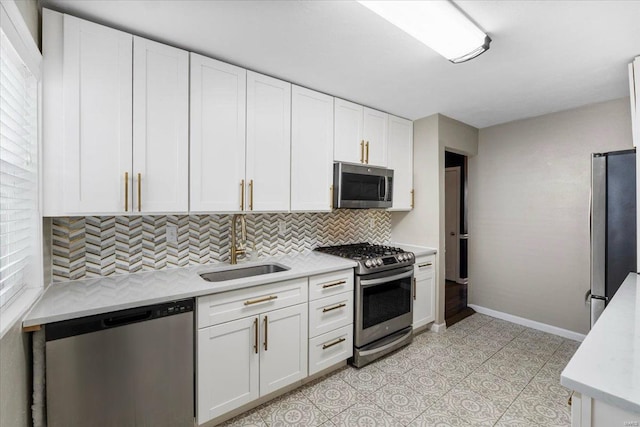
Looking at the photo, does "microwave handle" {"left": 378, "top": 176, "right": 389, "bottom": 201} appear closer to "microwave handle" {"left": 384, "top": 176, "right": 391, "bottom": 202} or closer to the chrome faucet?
"microwave handle" {"left": 384, "top": 176, "right": 391, "bottom": 202}

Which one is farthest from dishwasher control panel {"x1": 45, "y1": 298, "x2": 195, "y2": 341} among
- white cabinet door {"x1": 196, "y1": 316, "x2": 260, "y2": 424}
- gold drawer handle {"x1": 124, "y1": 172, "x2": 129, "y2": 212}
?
gold drawer handle {"x1": 124, "y1": 172, "x2": 129, "y2": 212}

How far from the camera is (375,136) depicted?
298cm

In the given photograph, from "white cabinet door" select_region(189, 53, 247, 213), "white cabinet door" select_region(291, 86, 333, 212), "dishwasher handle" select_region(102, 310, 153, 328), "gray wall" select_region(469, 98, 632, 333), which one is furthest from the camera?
"gray wall" select_region(469, 98, 632, 333)

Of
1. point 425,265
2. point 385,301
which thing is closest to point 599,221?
point 425,265

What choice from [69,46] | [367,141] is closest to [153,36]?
[69,46]

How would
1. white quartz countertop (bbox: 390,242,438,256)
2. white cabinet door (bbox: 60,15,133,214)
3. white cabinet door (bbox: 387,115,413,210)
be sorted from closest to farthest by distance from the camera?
white cabinet door (bbox: 60,15,133,214)
white quartz countertop (bbox: 390,242,438,256)
white cabinet door (bbox: 387,115,413,210)

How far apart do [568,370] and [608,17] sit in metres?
1.85

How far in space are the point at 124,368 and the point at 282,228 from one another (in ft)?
5.13

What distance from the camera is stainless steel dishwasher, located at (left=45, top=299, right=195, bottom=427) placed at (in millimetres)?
1302

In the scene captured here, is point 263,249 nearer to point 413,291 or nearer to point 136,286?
point 136,286

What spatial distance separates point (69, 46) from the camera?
4.90 feet

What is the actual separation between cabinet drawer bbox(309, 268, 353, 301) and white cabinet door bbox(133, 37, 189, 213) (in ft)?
3.48

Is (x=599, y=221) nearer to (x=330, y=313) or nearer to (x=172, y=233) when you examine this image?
(x=330, y=313)

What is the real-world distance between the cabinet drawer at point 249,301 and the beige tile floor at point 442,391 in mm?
698
